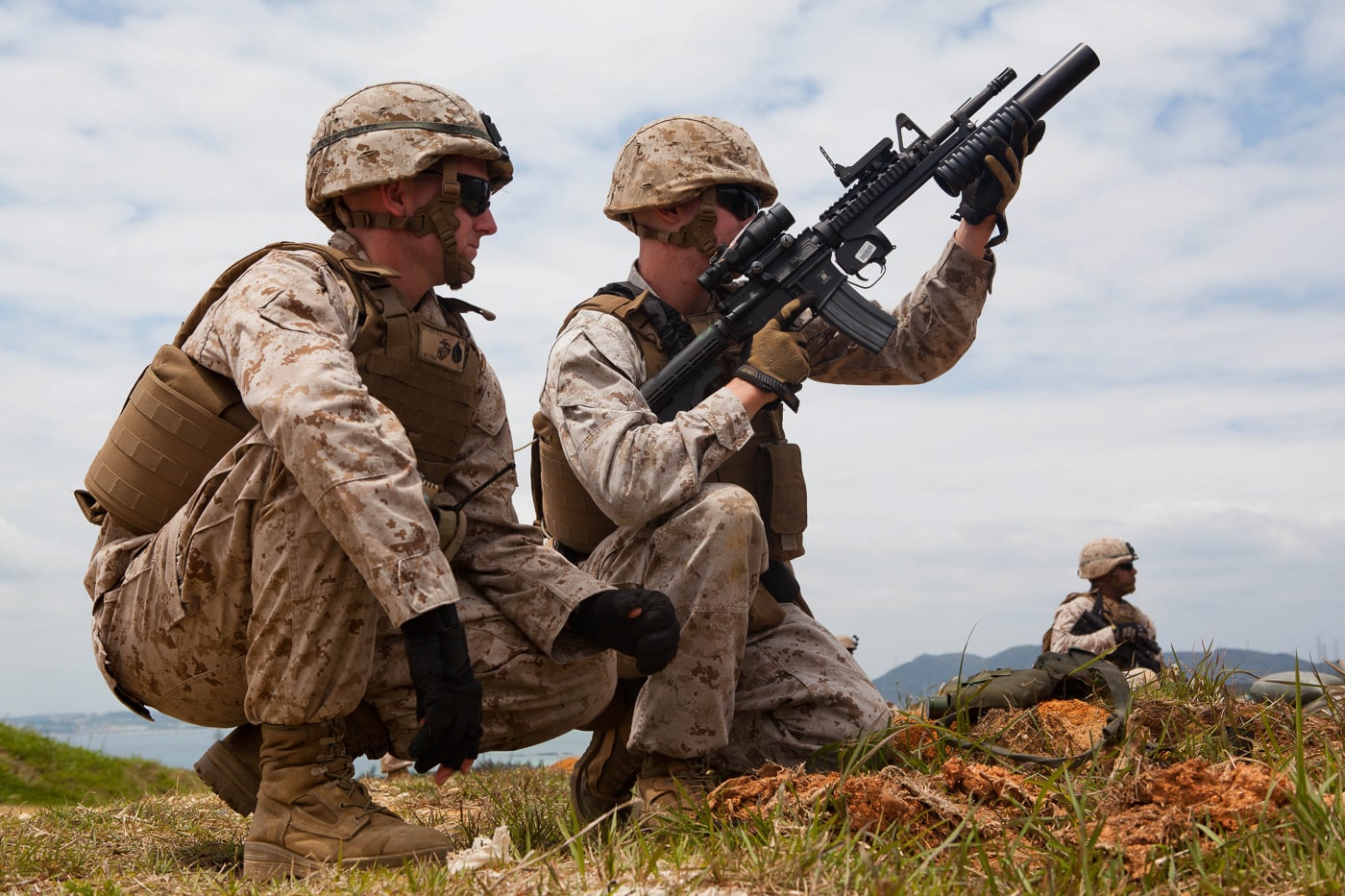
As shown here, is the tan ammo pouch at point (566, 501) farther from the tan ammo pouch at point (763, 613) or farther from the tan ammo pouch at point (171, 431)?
the tan ammo pouch at point (171, 431)

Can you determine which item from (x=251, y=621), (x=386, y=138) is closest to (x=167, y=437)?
(x=251, y=621)

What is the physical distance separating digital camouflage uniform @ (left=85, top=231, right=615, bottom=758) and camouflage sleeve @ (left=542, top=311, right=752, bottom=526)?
322 millimetres

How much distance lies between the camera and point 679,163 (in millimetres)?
4582

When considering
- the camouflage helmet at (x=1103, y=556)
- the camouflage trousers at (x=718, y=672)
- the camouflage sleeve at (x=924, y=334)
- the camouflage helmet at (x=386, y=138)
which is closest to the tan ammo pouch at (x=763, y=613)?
the camouflage trousers at (x=718, y=672)

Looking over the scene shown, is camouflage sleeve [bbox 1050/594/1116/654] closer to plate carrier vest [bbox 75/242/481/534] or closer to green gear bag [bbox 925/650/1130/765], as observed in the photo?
green gear bag [bbox 925/650/1130/765]

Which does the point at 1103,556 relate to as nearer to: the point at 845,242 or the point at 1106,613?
the point at 1106,613

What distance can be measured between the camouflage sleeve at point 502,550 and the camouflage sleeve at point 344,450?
0.75 m

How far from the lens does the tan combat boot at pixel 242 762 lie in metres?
3.72

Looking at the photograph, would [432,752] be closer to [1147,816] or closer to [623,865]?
[623,865]

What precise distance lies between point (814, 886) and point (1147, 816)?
85 centimetres

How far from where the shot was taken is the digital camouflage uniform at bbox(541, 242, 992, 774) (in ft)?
12.8

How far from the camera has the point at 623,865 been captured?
266 centimetres

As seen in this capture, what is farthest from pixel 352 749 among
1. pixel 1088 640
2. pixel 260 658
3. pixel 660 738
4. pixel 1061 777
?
pixel 1088 640

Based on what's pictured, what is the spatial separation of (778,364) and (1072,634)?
27.6ft
